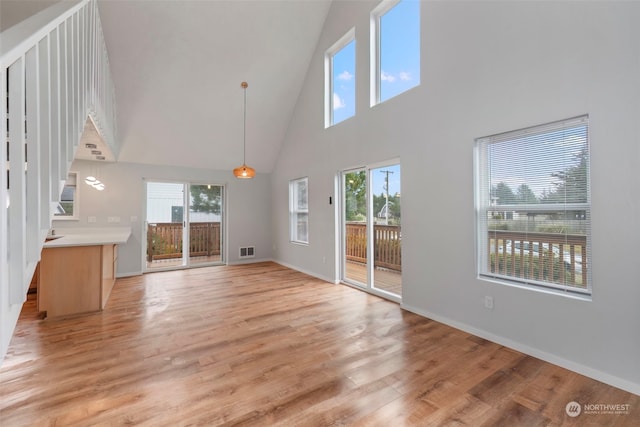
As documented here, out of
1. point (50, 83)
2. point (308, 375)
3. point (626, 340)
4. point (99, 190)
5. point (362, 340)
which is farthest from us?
point (99, 190)

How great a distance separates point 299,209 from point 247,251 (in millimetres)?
1872

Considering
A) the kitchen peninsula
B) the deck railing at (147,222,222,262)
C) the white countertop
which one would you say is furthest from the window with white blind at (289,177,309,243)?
the kitchen peninsula

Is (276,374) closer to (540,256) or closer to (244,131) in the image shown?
(540,256)

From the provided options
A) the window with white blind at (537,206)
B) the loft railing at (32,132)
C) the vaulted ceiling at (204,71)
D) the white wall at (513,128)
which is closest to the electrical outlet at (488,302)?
the white wall at (513,128)

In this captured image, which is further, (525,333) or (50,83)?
(525,333)

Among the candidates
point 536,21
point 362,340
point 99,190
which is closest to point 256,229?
Answer: point 99,190

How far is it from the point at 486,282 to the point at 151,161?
20.6ft

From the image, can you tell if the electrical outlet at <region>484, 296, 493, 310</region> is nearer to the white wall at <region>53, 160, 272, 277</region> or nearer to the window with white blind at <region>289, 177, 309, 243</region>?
the window with white blind at <region>289, 177, 309, 243</region>

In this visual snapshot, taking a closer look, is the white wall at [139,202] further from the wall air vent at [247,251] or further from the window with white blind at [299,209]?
the window with white blind at [299,209]

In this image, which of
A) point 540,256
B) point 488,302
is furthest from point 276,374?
point 540,256

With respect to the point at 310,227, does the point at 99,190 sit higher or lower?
higher

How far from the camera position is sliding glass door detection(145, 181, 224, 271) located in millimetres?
6219

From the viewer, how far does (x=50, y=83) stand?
154 centimetres

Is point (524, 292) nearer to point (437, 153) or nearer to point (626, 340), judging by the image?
point (626, 340)
